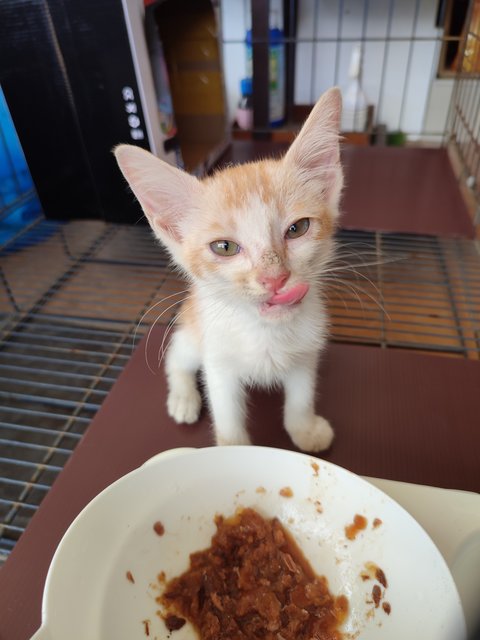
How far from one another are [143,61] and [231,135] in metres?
1.01

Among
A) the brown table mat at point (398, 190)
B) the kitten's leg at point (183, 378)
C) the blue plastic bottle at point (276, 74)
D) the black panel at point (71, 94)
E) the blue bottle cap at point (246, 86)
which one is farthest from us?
the blue bottle cap at point (246, 86)

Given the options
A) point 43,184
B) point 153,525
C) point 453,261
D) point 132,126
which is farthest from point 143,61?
point 153,525

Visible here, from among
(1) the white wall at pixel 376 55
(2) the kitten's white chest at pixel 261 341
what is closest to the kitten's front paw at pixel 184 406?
(2) the kitten's white chest at pixel 261 341

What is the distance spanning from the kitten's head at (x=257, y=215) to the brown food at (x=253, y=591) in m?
0.32

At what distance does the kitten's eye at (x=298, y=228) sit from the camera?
667 millimetres

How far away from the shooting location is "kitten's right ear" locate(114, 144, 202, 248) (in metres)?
0.64

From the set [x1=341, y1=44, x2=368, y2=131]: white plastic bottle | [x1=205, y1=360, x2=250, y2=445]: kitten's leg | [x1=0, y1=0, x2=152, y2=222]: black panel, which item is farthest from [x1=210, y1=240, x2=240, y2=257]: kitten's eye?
[x1=341, y1=44, x2=368, y2=131]: white plastic bottle

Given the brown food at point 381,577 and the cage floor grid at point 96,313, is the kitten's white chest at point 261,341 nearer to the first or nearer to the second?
the cage floor grid at point 96,313

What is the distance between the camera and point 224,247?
661 mm

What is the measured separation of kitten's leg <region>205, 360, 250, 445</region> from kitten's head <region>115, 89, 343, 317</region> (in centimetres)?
19

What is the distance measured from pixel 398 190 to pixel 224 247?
1393mm

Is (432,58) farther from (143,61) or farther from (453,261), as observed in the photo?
(143,61)

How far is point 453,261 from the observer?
144 centimetres

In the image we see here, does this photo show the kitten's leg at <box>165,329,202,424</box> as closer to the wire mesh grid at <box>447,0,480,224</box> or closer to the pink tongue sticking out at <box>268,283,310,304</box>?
the pink tongue sticking out at <box>268,283,310,304</box>
